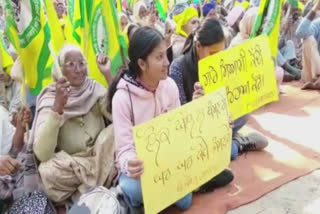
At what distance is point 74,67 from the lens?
9.08ft

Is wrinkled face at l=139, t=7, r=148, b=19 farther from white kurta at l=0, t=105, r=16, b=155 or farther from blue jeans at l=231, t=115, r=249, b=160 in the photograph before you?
white kurta at l=0, t=105, r=16, b=155

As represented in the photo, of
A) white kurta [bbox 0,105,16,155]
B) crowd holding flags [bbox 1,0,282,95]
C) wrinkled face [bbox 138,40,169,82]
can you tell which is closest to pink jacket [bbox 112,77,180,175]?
wrinkled face [bbox 138,40,169,82]

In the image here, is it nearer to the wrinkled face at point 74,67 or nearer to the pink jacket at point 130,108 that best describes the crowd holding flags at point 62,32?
the wrinkled face at point 74,67

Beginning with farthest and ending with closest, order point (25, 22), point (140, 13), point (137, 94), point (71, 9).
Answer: point (140, 13), point (71, 9), point (25, 22), point (137, 94)

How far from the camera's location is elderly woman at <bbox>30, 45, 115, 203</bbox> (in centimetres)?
262

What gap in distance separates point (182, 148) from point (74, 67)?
832 millimetres

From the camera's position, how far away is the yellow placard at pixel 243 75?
2.86 metres

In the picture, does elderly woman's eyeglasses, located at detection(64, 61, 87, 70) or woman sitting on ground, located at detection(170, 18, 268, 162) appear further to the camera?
woman sitting on ground, located at detection(170, 18, 268, 162)

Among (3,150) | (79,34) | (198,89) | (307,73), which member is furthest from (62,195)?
(307,73)

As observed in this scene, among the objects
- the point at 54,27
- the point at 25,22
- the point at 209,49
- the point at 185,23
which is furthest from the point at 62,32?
the point at 185,23

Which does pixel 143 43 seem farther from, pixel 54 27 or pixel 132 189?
pixel 54 27

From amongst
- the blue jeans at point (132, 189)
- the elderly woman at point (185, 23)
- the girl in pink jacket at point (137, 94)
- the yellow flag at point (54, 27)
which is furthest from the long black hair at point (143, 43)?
the elderly woman at point (185, 23)

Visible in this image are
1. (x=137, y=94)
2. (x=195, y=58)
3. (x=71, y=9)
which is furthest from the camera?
(x=71, y=9)

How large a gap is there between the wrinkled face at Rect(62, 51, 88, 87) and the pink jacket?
1.09 ft
